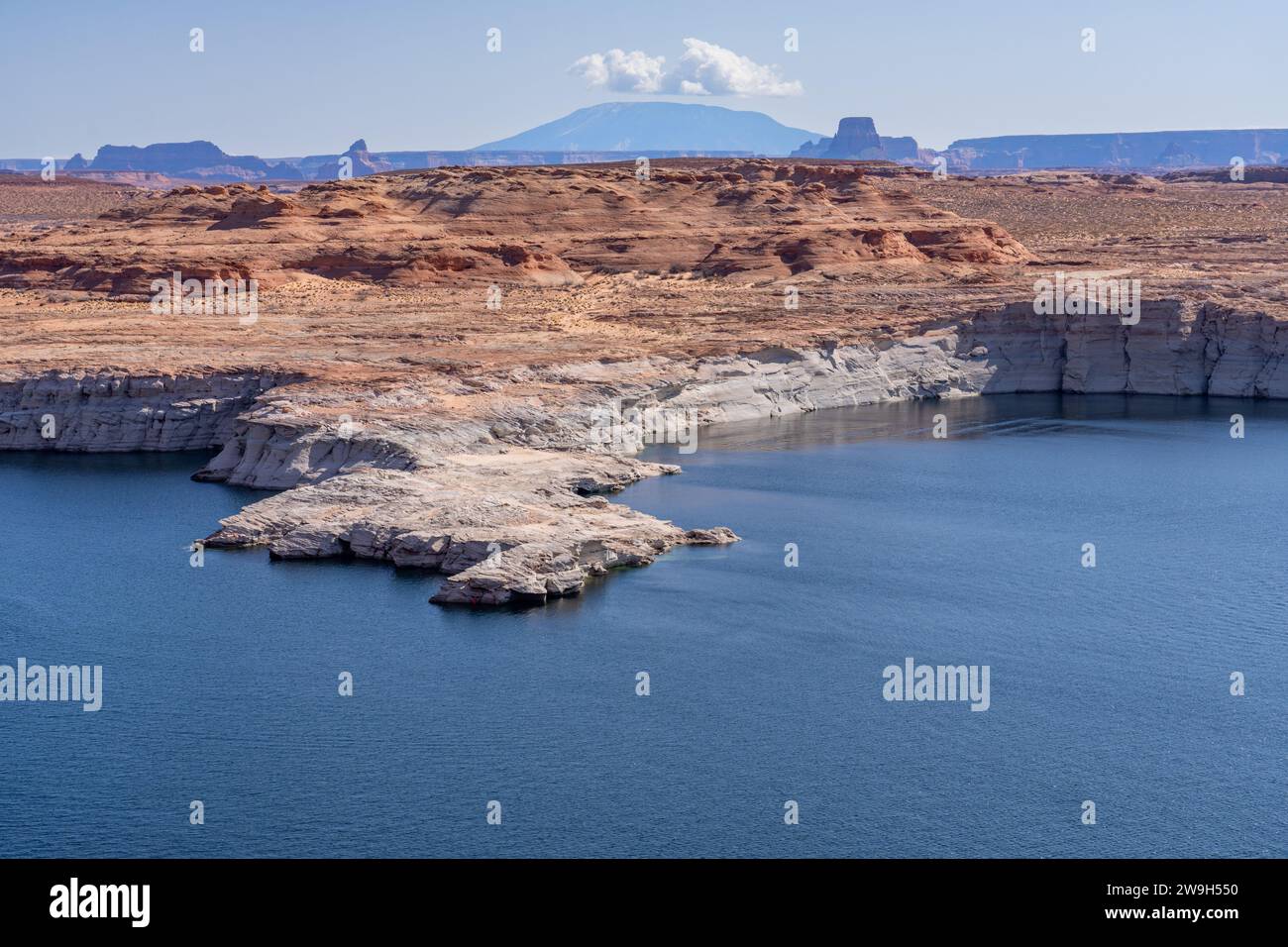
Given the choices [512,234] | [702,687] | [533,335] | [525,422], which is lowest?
[702,687]

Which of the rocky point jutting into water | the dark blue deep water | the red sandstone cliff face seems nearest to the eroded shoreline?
the rocky point jutting into water

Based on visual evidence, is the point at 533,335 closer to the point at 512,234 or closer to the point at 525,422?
the point at 525,422

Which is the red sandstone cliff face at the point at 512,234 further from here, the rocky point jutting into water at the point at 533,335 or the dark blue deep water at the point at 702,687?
the dark blue deep water at the point at 702,687

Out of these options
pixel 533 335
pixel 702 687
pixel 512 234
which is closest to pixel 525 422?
pixel 533 335

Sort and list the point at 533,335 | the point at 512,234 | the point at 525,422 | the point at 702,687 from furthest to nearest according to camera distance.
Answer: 1. the point at 512,234
2. the point at 533,335
3. the point at 525,422
4. the point at 702,687

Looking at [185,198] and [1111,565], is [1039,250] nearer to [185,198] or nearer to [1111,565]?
[185,198]

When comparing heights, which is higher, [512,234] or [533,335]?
[512,234]
